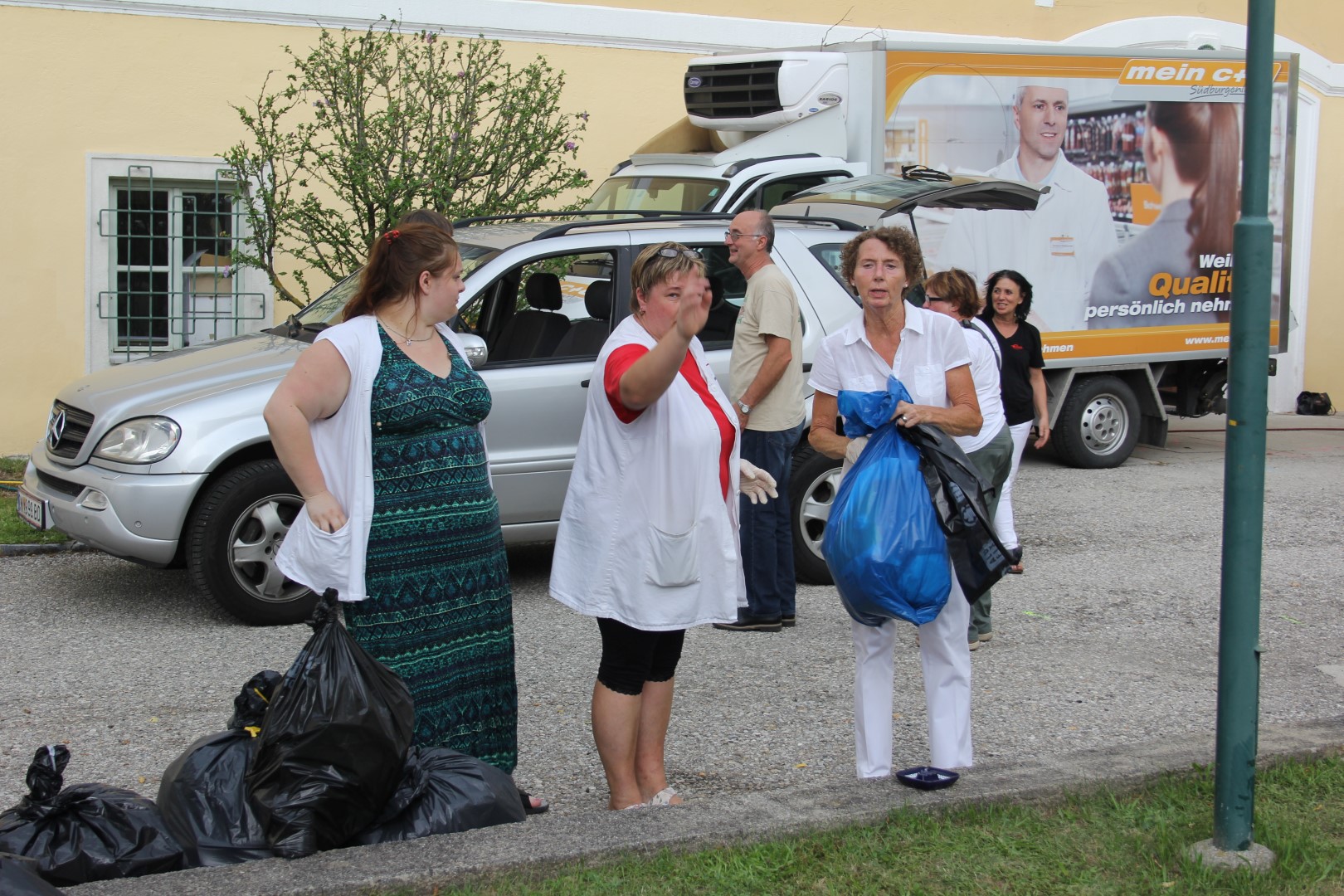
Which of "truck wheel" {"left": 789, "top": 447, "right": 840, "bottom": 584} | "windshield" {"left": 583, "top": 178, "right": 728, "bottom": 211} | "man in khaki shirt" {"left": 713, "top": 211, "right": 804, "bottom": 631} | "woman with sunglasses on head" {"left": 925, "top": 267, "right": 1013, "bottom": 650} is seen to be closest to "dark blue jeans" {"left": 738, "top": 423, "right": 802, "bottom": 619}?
"man in khaki shirt" {"left": 713, "top": 211, "right": 804, "bottom": 631}

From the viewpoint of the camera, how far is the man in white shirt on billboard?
35.8 ft

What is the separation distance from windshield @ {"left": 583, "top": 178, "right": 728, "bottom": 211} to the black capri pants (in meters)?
6.65

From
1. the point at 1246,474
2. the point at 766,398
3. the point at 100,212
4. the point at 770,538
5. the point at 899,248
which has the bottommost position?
the point at 770,538

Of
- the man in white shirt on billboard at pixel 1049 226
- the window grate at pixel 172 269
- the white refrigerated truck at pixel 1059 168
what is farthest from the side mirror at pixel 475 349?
the window grate at pixel 172 269

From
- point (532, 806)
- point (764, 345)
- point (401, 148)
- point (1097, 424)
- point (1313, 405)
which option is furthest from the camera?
point (1313, 405)

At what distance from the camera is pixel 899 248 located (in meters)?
4.31

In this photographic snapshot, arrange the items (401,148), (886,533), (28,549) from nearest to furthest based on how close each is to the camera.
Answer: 1. (886,533)
2. (28,549)
3. (401,148)

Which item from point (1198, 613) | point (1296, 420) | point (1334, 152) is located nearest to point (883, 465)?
point (1198, 613)

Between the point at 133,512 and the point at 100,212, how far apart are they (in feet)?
19.4

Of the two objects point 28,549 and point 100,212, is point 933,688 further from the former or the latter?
point 100,212

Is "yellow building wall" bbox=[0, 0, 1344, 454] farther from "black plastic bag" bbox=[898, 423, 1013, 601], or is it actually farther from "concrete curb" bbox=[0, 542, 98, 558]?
"black plastic bag" bbox=[898, 423, 1013, 601]

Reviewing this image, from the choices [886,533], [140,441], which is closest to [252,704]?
[886,533]

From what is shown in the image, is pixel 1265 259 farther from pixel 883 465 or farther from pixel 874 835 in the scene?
pixel 874 835

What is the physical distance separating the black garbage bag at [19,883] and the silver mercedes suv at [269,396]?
3.55m
